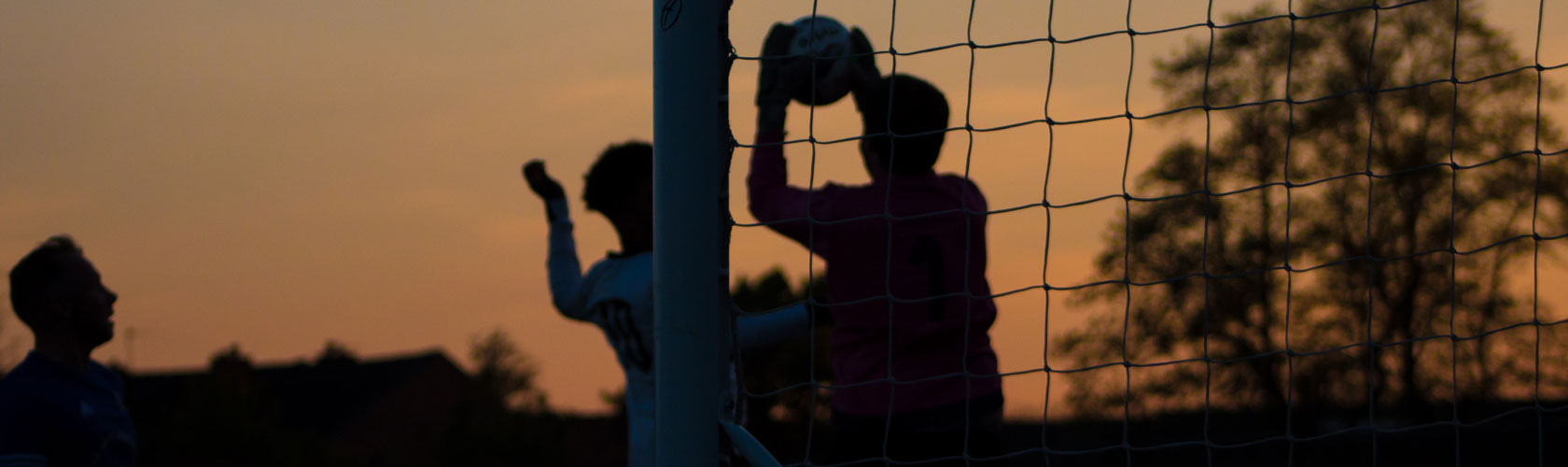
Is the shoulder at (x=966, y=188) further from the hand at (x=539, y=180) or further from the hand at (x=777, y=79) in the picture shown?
the hand at (x=539, y=180)

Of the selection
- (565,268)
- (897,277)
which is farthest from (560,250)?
(897,277)

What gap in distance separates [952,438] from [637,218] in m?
1.23

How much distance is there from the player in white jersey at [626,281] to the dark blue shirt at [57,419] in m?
1.18

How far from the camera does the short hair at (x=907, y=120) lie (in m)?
3.04

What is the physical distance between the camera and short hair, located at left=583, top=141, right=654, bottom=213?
3.84 m

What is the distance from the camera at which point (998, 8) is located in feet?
9.79

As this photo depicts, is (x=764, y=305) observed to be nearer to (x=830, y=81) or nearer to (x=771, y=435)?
(x=771, y=435)

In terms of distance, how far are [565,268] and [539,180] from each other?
277 mm

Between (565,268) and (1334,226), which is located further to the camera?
(1334,226)

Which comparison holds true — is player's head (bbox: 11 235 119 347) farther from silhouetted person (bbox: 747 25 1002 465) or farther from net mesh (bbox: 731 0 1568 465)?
net mesh (bbox: 731 0 1568 465)

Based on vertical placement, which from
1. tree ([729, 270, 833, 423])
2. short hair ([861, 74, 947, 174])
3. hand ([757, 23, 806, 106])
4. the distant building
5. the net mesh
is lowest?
the distant building

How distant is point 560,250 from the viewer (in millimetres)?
3871

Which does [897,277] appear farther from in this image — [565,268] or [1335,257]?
[1335,257]

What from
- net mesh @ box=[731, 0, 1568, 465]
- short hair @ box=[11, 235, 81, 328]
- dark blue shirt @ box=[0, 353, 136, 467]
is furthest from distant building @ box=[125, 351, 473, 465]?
dark blue shirt @ box=[0, 353, 136, 467]
